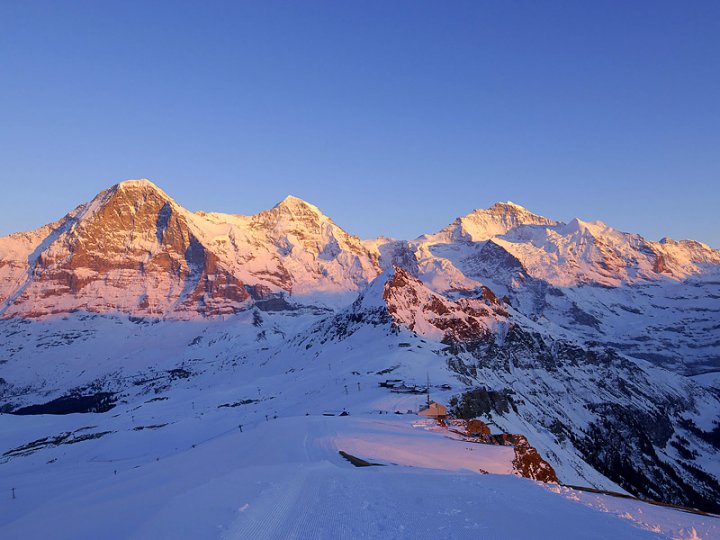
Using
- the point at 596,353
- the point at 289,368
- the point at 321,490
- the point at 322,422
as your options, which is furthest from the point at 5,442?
the point at 596,353

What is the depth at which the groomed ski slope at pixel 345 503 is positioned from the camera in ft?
56.4

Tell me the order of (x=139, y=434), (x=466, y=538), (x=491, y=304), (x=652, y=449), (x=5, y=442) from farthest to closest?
(x=491, y=304) → (x=652, y=449) → (x=5, y=442) → (x=139, y=434) → (x=466, y=538)

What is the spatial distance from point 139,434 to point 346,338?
7176 centimetres

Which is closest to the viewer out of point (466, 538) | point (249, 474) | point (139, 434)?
point (466, 538)

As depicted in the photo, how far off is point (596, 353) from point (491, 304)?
4688 cm

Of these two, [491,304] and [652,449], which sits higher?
[491,304]

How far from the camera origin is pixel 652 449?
146m

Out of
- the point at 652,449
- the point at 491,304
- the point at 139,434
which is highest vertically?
the point at 491,304

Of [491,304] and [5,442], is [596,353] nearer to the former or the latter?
[491,304]

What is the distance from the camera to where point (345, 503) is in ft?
66.1

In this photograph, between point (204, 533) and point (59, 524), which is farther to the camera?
point (59, 524)

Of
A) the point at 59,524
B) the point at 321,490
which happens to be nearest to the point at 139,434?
the point at 59,524

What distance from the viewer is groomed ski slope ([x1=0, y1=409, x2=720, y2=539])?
56.4ft

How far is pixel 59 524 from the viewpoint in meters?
23.5
